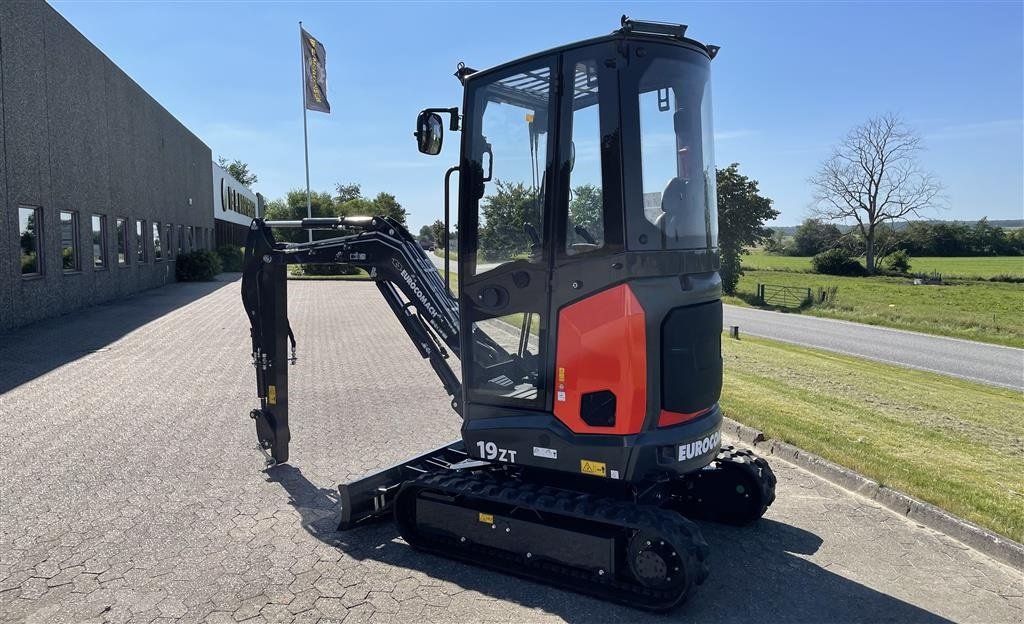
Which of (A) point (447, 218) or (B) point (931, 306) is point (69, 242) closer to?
(A) point (447, 218)

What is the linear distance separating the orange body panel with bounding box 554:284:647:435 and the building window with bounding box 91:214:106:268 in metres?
19.6

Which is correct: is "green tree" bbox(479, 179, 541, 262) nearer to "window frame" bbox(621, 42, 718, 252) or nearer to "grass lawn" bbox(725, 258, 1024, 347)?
"window frame" bbox(621, 42, 718, 252)

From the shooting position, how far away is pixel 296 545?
4773mm

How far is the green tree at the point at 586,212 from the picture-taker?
4.12 m

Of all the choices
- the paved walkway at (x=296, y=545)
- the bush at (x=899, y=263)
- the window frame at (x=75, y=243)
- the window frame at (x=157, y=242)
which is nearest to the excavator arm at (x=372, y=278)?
the paved walkway at (x=296, y=545)

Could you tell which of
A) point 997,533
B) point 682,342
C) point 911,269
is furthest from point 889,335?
point 911,269

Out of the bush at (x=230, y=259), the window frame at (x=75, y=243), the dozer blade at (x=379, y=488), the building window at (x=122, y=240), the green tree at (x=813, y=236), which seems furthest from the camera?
the green tree at (x=813, y=236)

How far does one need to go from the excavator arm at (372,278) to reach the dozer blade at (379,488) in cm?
45

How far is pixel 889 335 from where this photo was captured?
25.4m

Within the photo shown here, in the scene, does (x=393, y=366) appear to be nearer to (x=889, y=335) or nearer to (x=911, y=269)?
(x=889, y=335)

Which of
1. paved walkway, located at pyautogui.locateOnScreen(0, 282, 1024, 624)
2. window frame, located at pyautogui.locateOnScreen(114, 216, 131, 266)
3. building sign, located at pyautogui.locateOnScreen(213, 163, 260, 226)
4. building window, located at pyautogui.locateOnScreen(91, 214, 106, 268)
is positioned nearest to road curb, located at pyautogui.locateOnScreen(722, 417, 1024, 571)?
paved walkway, located at pyautogui.locateOnScreen(0, 282, 1024, 624)

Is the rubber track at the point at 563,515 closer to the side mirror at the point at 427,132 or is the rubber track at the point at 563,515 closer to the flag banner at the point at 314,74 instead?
the side mirror at the point at 427,132

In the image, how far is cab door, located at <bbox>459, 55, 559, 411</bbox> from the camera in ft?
14.3

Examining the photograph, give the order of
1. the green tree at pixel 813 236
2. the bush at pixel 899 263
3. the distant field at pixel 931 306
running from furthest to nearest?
the green tree at pixel 813 236
the bush at pixel 899 263
the distant field at pixel 931 306
